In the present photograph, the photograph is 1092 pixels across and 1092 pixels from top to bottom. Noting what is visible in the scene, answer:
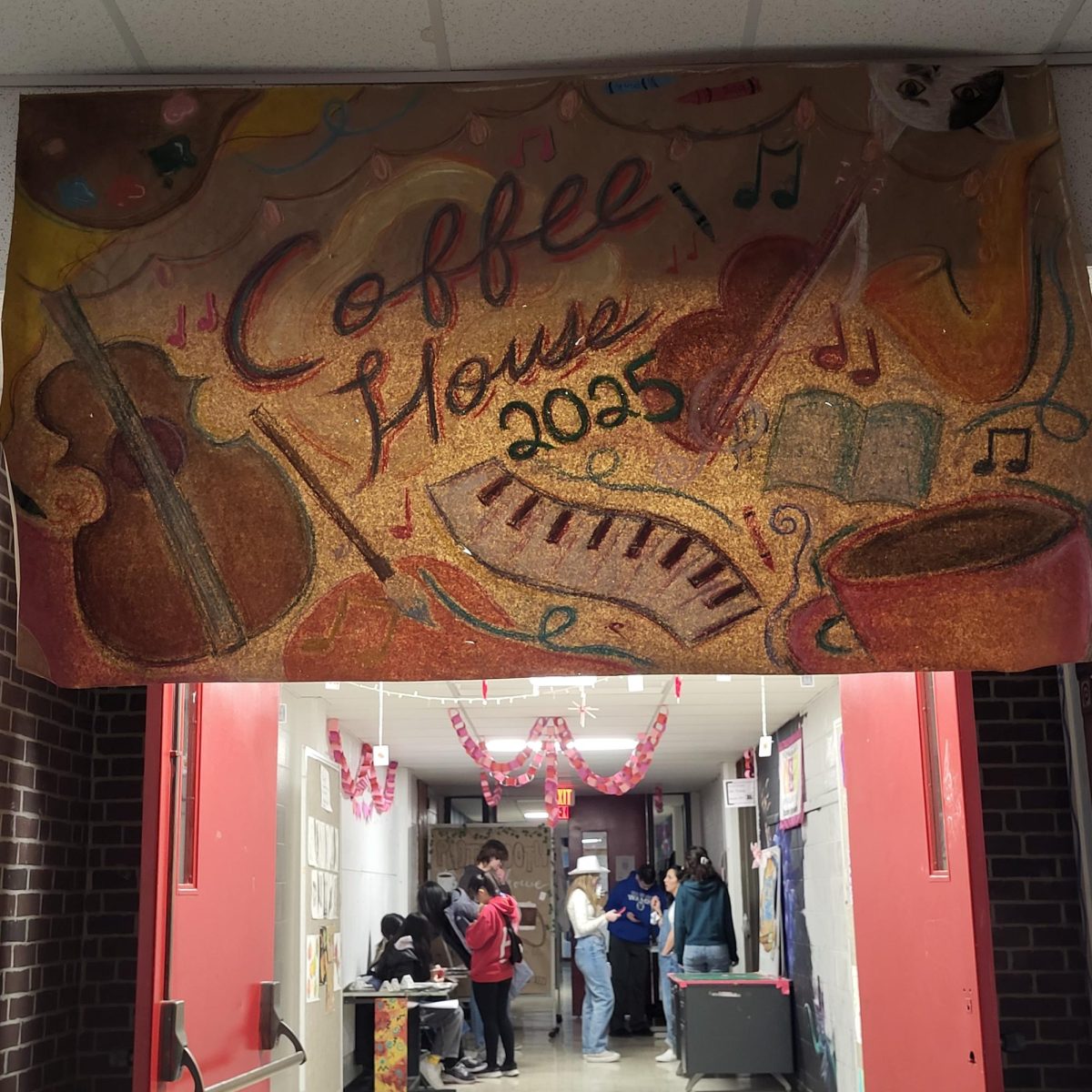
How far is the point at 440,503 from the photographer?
257 centimetres

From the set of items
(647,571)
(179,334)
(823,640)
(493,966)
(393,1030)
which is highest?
(179,334)

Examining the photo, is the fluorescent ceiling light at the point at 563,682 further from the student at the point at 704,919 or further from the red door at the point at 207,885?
the red door at the point at 207,885

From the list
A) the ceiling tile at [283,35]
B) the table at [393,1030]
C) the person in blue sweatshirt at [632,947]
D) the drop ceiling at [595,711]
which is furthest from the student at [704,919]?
the ceiling tile at [283,35]

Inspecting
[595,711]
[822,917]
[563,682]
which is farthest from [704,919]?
[563,682]

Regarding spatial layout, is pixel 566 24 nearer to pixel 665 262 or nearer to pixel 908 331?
pixel 665 262

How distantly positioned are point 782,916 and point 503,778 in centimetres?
266

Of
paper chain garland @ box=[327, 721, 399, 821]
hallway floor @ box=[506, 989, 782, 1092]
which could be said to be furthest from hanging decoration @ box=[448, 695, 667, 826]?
hallway floor @ box=[506, 989, 782, 1092]

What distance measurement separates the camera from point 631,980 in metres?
12.6

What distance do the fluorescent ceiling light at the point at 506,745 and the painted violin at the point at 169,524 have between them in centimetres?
872

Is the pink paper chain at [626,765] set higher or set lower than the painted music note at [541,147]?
lower

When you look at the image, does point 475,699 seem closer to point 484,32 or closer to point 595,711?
point 595,711

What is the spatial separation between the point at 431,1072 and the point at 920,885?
6.71 meters

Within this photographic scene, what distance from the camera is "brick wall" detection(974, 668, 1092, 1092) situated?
2834 millimetres

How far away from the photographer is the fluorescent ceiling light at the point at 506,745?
463 inches
